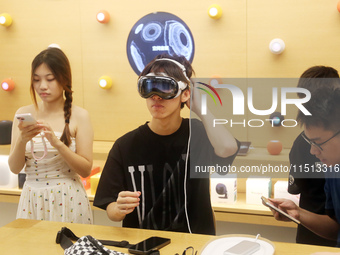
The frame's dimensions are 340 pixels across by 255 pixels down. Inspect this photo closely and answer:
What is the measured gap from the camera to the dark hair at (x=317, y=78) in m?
2.00

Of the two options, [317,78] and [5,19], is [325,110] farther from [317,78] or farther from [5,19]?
[5,19]

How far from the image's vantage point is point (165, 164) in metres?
1.98

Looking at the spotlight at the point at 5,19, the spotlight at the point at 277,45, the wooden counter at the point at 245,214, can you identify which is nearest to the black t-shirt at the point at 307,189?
the wooden counter at the point at 245,214

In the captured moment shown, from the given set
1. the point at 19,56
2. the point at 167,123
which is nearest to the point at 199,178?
the point at 167,123

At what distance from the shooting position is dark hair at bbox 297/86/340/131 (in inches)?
67.7

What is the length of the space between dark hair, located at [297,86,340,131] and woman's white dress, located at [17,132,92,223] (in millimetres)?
1255

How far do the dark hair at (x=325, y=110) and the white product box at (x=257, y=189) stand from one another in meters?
1.14

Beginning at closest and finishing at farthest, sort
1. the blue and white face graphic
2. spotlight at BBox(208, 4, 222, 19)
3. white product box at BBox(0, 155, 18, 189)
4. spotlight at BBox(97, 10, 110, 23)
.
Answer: spotlight at BBox(208, 4, 222, 19) < the blue and white face graphic < spotlight at BBox(97, 10, 110, 23) < white product box at BBox(0, 155, 18, 189)

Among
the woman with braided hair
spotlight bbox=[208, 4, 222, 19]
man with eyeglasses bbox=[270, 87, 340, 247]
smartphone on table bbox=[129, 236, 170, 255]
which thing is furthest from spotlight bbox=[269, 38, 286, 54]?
smartphone on table bbox=[129, 236, 170, 255]

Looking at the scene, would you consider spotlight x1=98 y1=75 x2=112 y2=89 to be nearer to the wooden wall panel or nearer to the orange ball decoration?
the wooden wall panel

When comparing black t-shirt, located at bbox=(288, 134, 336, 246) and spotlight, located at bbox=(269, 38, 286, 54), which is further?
spotlight, located at bbox=(269, 38, 286, 54)

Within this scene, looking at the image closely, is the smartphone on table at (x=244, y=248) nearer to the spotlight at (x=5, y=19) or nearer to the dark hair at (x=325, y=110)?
the dark hair at (x=325, y=110)

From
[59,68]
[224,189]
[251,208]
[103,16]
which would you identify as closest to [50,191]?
[59,68]

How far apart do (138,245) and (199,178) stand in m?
0.49
